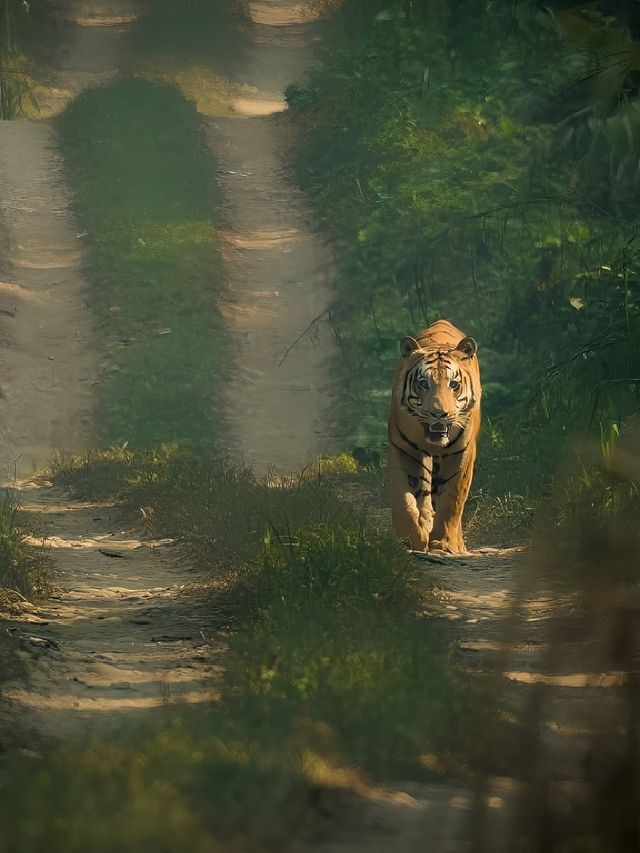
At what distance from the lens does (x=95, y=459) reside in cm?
1087

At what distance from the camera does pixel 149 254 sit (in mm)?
15828

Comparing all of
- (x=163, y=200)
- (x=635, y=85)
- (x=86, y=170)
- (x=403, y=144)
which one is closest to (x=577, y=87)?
(x=635, y=85)

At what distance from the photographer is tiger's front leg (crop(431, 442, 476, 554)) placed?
298 inches

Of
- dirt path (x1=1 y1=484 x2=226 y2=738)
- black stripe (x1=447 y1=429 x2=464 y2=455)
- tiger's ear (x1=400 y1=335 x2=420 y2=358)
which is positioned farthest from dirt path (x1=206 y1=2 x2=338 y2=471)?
black stripe (x1=447 y1=429 x2=464 y2=455)

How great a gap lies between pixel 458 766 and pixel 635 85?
147 inches

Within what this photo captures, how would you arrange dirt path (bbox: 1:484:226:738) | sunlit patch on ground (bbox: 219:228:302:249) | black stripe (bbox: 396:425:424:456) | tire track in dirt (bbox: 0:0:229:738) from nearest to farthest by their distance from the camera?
dirt path (bbox: 1:484:226:738), tire track in dirt (bbox: 0:0:229:738), black stripe (bbox: 396:425:424:456), sunlit patch on ground (bbox: 219:228:302:249)

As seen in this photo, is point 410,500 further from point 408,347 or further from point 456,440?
point 408,347

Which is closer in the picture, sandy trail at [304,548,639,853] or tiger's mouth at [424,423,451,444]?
sandy trail at [304,548,639,853]

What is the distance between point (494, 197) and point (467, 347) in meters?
5.15

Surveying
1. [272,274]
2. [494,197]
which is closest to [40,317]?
[272,274]

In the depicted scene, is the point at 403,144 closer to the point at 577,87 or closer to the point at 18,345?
the point at 18,345

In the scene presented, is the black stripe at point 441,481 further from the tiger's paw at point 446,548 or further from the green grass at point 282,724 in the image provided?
the green grass at point 282,724

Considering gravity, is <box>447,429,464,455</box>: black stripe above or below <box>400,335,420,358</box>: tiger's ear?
below

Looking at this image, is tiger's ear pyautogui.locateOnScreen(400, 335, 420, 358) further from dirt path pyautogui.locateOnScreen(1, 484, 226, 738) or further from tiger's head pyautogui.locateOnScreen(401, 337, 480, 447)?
dirt path pyautogui.locateOnScreen(1, 484, 226, 738)
